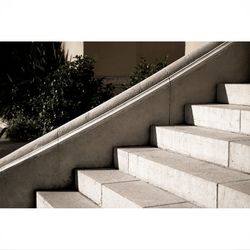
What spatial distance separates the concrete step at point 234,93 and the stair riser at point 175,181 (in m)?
1.22

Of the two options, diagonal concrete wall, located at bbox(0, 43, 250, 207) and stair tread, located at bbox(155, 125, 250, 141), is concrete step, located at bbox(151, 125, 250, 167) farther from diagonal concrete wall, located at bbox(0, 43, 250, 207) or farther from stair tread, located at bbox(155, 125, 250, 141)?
diagonal concrete wall, located at bbox(0, 43, 250, 207)

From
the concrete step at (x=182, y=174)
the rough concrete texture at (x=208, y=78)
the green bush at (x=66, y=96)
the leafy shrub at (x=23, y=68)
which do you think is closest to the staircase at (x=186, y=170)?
the concrete step at (x=182, y=174)

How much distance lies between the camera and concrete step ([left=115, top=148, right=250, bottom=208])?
2758 mm

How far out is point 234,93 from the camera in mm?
4141

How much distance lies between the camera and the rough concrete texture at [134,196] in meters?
2.89

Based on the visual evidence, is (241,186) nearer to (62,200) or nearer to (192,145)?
(192,145)

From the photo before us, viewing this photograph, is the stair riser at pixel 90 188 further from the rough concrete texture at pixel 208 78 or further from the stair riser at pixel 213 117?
the stair riser at pixel 213 117

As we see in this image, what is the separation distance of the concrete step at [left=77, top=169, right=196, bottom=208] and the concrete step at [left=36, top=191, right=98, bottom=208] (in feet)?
0.22

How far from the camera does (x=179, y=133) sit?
3.68 metres

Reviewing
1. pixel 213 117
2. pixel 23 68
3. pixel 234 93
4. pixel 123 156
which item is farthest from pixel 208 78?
pixel 23 68

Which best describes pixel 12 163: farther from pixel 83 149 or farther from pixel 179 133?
pixel 179 133

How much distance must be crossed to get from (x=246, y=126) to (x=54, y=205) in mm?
1692

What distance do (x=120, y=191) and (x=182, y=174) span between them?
477 millimetres
